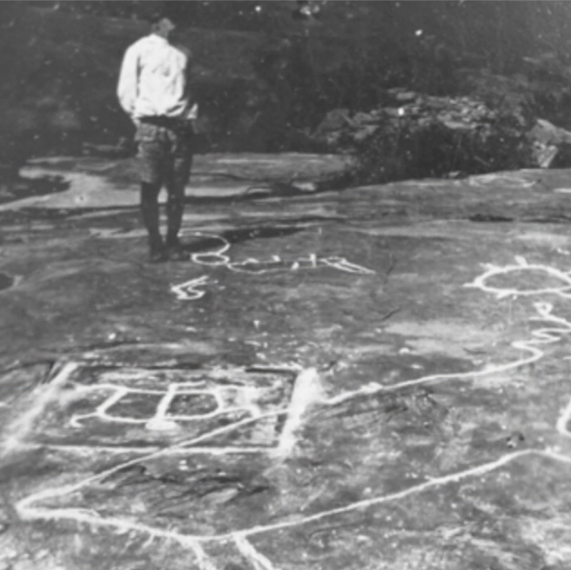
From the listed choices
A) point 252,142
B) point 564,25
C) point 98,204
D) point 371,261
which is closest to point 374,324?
point 371,261

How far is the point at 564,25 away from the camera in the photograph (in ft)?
12.0

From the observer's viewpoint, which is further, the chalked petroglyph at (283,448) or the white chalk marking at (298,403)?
the white chalk marking at (298,403)

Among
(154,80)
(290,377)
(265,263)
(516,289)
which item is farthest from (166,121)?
(516,289)

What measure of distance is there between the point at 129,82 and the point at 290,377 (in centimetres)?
118

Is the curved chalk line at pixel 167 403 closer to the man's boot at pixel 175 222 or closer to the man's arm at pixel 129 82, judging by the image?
the man's boot at pixel 175 222

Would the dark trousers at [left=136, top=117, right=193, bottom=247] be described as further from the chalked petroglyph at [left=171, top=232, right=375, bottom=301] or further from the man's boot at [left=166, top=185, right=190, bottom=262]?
the chalked petroglyph at [left=171, top=232, right=375, bottom=301]

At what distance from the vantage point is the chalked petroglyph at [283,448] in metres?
2.36

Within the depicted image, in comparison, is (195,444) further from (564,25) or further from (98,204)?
(564,25)

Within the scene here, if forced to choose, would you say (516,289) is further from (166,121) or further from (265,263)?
(166,121)

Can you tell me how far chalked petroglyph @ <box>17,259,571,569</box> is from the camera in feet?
7.73

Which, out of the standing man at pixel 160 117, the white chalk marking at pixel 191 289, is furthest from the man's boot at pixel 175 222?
the white chalk marking at pixel 191 289

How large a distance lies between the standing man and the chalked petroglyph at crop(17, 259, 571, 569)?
69 centimetres

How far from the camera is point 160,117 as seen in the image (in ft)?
11.5

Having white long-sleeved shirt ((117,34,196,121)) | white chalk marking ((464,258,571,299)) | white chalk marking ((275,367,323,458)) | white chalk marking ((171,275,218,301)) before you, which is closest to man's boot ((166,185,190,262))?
white chalk marking ((171,275,218,301))
